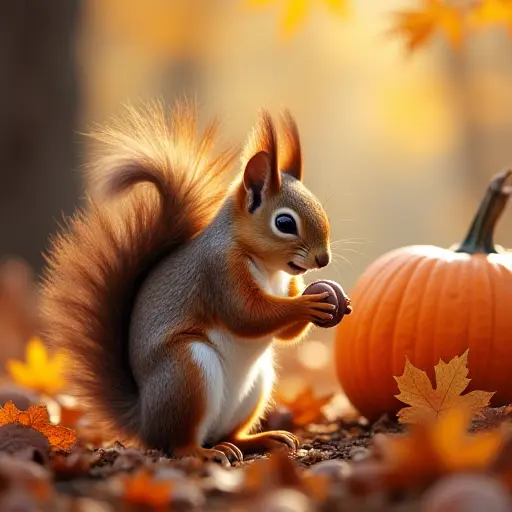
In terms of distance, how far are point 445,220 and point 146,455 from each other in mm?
12545

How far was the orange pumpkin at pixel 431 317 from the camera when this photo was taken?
8.38 feet

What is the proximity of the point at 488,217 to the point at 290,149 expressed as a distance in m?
0.69

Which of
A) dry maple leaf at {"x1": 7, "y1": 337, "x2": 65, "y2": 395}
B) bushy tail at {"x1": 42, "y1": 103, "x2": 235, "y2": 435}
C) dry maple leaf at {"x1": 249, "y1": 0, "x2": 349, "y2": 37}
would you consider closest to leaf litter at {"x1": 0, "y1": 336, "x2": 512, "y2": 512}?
bushy tail at {"x1": 42, "y1": 103, "x2": 235, "y2": 435}

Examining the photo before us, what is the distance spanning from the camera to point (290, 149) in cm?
248

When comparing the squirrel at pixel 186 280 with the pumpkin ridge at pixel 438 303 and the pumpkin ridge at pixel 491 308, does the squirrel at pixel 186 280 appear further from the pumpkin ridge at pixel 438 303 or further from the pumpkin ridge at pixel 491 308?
the pumpkin ridge at pixel 491 308

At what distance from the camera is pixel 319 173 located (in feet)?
52.9

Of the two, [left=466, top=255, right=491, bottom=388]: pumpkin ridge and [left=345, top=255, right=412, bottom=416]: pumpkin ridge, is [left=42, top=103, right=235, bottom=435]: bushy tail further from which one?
[left=466, top=255, right=491, bottom=388]: pumpkin ridge

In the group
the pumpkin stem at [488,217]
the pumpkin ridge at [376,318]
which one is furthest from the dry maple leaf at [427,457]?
the pumpkin stem at [488,217]

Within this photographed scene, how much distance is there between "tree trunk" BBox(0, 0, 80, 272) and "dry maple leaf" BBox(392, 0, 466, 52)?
343cm

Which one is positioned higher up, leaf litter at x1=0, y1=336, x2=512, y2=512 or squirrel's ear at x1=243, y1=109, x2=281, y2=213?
squirrel's ear at x1=243, y1=109, x2=281, y2=213

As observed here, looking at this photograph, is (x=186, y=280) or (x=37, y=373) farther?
(x=37, y=373)

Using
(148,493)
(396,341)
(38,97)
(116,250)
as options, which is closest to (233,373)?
→ (116,250)

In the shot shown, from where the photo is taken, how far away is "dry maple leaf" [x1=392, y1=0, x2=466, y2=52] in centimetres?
321

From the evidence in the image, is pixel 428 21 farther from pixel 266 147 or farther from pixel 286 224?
pixel 286 224
